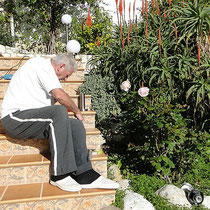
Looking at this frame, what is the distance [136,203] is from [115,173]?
67 cm

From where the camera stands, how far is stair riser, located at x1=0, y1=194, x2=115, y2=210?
70.2 inches

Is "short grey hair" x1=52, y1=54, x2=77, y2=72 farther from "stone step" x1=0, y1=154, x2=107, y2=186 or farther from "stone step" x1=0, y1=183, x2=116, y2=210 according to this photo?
"stone step" x1=0, y1=183, x2=116, y2=210

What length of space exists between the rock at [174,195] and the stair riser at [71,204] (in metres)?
0.53

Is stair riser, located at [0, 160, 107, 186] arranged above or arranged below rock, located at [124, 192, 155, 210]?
A: above

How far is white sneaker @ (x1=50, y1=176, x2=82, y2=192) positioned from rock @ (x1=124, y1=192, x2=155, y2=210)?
445 millimetres

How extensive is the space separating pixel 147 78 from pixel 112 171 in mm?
1273

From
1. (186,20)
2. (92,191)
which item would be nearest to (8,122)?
(92,191)

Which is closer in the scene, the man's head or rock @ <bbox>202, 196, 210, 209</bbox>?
the man's head

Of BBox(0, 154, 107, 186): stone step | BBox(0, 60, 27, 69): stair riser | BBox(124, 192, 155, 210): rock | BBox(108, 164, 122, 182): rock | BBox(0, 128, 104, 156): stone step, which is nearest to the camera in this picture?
BBox(124, 192, 155, 210): rock

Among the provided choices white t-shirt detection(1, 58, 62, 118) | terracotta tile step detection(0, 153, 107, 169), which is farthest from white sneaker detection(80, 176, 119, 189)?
white t-shirt detection(1, 58, 62, 118)

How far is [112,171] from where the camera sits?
8.51 ft

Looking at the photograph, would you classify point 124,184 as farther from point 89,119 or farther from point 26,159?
point 26,159

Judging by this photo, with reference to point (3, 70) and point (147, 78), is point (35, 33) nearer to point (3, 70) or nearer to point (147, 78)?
point (3, 70)

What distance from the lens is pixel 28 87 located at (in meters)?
2.02
